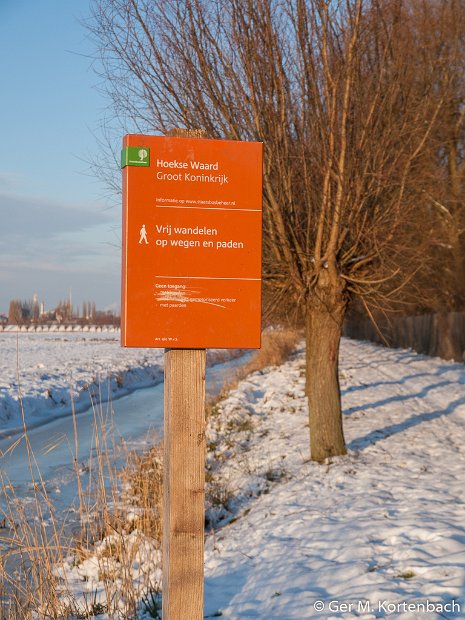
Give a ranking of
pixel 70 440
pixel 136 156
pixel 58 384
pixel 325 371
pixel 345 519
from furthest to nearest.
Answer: pixel 58 384
pixel 70 440
pixel 325 371
pixel 345 519
pixel 136 156

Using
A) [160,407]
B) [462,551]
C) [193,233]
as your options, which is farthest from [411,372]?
[193,233]

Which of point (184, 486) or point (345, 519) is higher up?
point (184, 486)

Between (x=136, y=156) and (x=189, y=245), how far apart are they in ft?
1.65

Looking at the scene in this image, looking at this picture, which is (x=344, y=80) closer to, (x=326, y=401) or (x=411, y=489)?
(x=326, y=401)

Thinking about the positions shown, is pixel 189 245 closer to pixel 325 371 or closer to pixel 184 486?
pixel 184 486

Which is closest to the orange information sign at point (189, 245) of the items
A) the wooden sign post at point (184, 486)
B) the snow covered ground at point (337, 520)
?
the wooden sign post at point (184, 486)

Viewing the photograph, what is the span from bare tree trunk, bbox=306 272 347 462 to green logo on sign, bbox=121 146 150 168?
566 centimetres

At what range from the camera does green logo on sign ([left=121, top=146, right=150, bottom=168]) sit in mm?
3447

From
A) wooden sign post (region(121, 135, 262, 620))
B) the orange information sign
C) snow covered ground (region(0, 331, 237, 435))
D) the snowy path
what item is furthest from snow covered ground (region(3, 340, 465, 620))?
snow covered ground (region(0, 331, 237, 435))

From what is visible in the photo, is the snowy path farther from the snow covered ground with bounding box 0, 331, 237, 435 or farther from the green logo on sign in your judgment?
the snow covered ground with bounding box 0, 331, 237, 435

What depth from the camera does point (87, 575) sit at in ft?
18.5

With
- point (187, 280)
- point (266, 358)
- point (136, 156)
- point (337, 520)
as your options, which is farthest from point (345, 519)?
point (266, 358)

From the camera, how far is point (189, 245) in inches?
137

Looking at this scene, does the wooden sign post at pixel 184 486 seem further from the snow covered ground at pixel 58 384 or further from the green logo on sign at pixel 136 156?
the snow covered ground at pixel 58 384
